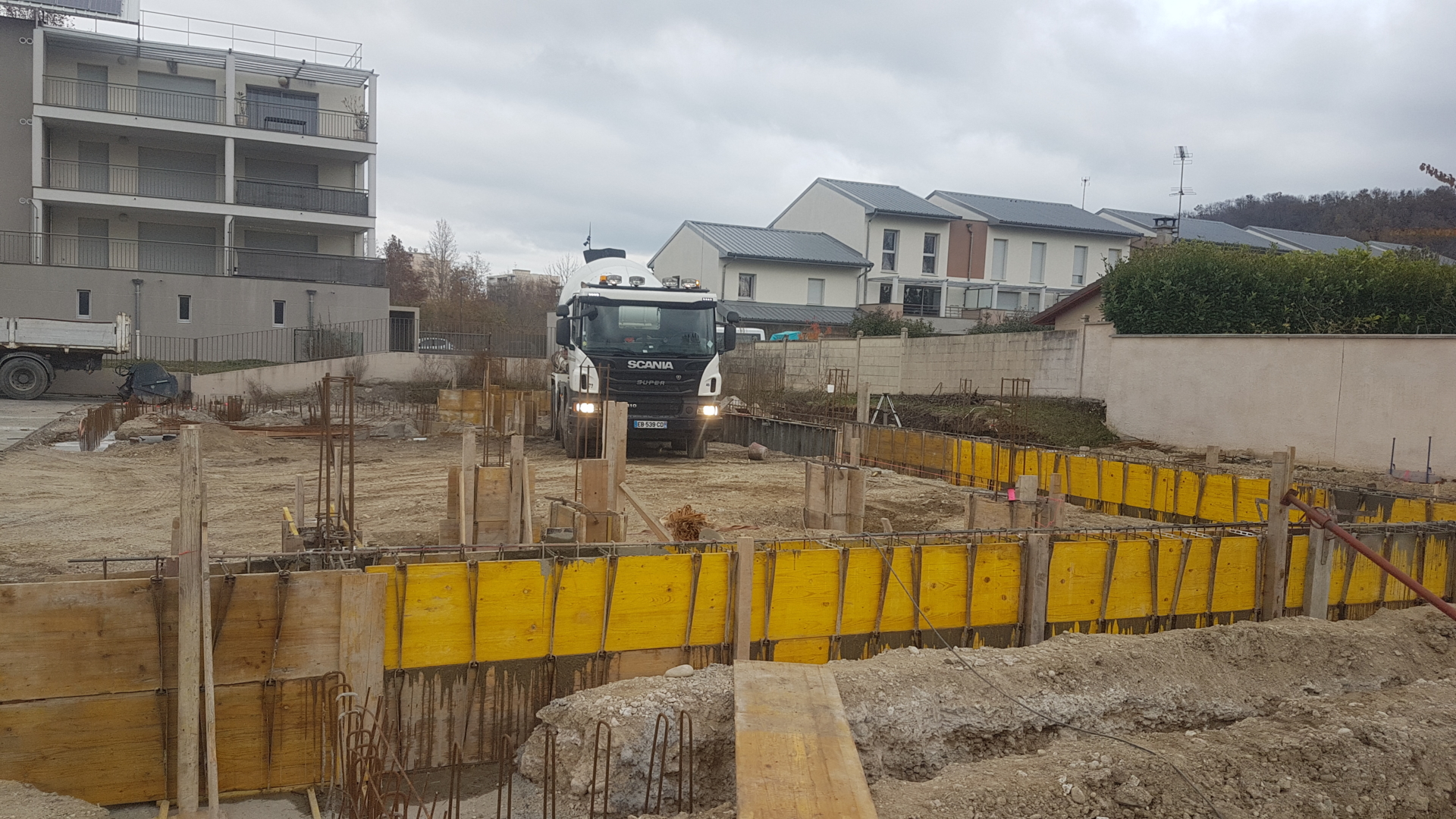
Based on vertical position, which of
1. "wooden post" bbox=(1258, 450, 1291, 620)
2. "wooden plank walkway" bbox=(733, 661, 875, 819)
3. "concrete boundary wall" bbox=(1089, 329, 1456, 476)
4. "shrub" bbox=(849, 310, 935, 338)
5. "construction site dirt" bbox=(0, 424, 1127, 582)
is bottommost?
"construction site dirt" bbox=(0, 424, 1127, 582)

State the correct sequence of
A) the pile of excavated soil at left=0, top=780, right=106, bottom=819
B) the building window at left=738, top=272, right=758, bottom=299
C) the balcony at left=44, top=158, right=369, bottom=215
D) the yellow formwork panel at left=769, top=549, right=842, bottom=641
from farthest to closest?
the building window at left=738, top=272, right=758, bottom=299
the balcony at left=44, top=158, right=369, bottom=215
the yellow formwork panel at left=769, top=549, right=842, bottom=641
the pile of excavated soil at left=0, top=780, right=106, bottom=819

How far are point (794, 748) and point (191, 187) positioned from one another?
116ft

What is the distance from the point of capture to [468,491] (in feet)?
32.4

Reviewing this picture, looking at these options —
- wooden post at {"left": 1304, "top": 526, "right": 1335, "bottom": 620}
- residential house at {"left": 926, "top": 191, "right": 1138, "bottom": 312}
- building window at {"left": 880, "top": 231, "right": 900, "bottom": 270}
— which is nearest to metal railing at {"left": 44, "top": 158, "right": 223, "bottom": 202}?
building window at {"left": 880, "top": 231, "right": 900, "bottom": 270}

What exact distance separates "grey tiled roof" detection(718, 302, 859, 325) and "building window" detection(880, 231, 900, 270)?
281 centimetres

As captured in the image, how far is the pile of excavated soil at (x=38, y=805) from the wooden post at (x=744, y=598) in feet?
14.1

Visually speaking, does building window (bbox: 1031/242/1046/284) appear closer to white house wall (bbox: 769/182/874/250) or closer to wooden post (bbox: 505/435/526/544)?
white house wall (bbox: 769/182/874/250)

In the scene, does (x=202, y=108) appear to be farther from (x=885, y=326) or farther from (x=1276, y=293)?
(x=1276, y=293)

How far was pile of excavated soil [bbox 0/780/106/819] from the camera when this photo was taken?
5.25 meters

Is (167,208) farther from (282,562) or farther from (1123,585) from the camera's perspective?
(1123,585)

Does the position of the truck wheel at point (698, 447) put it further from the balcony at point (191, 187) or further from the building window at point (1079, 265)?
the building window at point (1079, 265)

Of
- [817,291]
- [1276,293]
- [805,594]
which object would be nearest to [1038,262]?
[817,291]

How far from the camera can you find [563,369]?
20.6 m

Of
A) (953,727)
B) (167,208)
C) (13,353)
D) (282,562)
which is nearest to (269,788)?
(282,562)
